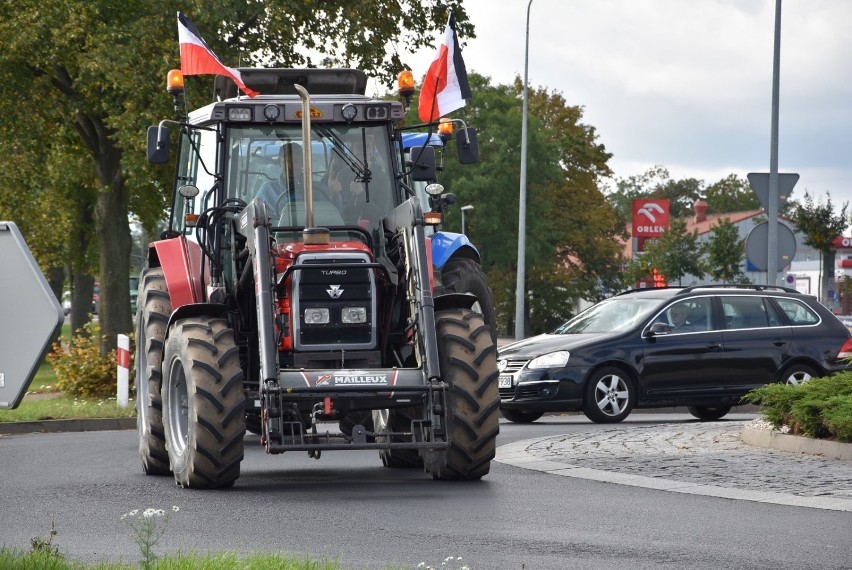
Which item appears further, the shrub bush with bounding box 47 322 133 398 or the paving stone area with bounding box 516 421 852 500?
the shrub bush with bounding box 47 322 133 398

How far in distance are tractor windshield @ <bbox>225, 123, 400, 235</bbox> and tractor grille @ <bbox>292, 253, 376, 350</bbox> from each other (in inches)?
33.7

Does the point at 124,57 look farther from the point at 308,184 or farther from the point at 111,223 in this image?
the point at 308,184

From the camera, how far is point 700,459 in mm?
12320

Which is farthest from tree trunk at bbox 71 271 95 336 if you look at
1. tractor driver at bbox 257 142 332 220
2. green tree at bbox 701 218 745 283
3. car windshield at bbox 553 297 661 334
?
tractor driver at bbox 257 142 332 220

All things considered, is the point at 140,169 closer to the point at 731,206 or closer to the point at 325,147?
the point at 325,147

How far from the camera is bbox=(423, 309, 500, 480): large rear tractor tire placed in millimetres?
10062

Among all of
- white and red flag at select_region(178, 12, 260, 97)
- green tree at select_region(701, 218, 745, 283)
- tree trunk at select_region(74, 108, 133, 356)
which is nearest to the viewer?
white and red flag at select_region(178, 12, 260, 97)

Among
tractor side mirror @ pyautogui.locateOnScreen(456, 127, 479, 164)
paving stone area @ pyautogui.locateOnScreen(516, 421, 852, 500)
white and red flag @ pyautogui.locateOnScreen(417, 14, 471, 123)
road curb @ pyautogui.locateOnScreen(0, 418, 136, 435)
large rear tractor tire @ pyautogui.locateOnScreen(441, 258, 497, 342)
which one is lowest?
paving stone area @ pyautogui.locateOnScreen(516, 421, 852, 500)

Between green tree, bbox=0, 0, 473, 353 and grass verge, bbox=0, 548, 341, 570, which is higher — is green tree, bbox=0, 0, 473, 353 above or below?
above

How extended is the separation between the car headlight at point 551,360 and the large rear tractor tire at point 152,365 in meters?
6.13

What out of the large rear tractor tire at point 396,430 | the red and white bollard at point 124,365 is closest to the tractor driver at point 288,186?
the large rear tractor tire at point 396,430

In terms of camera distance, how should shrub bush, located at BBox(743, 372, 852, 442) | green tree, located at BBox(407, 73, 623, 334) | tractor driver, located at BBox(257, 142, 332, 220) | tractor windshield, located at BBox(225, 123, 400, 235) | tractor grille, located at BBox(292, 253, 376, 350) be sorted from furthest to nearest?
green tree, located at BBox(407, 73, 623, 334), shrub bush, located at BBox(743, 372, 852, 442), tractor windshield, located at BBox(225, 123, 400, 235), tractor driver, located at BBox(257, 142, 332, 220), tractor grille, located at BBox(292, 253, 376, 350)

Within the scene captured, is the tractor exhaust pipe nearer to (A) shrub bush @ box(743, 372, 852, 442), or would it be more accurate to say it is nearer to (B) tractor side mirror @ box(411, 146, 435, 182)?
(B) tractor side mirror @ box(411, 146, 435, 182)

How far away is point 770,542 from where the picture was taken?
25.6 feet
